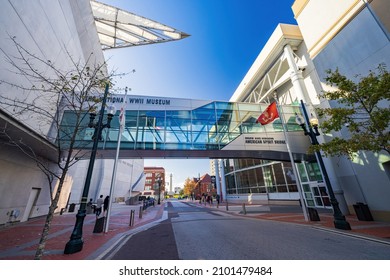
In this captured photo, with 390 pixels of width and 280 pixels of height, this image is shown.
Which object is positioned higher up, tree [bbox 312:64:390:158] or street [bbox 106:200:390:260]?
tree [bbox 312:64:390:158]

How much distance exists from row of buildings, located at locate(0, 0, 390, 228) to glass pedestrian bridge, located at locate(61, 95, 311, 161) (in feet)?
11.1

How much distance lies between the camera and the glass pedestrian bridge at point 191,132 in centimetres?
1573

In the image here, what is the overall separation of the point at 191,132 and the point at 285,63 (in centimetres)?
1753

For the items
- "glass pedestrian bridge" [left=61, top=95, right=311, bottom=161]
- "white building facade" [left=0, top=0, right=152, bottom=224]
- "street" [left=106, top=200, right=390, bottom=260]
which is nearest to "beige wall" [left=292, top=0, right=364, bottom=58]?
"glass pedestrian bridge" [left=61, top=95, right=311, bottom=161]

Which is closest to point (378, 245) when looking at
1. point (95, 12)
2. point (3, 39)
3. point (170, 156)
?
point (170, 156)

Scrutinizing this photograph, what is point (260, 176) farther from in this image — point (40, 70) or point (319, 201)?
point (40, 70)

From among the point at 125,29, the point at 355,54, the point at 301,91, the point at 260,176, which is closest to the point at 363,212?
the point at 355,54

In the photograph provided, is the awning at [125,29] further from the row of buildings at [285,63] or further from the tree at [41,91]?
the tree at [41,91]

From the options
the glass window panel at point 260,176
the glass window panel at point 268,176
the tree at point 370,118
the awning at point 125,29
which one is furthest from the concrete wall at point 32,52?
the glass window panel at point 260,176

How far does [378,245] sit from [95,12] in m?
32.5

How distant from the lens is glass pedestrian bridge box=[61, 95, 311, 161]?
1573cm

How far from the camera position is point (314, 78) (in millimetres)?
17484

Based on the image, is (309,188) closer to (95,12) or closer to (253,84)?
(253,84)

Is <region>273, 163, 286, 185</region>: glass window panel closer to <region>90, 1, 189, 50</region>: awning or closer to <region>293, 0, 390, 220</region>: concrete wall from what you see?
<region>293, 0, 390, 220</region>: concrete wall
